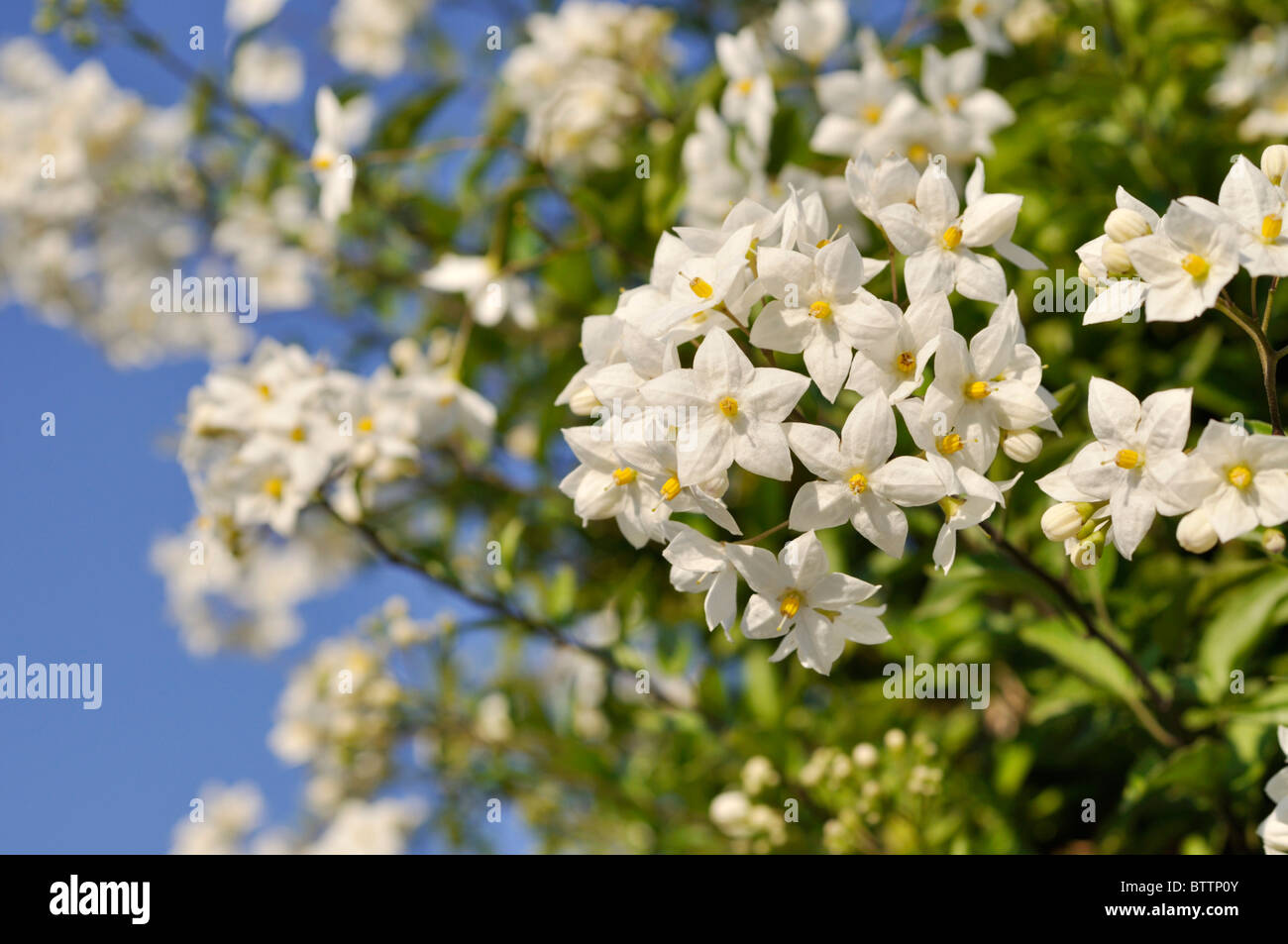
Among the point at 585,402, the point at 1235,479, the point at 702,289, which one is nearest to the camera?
the point at 1235,479

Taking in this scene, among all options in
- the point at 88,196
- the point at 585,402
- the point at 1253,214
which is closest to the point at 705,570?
the point at 585,402

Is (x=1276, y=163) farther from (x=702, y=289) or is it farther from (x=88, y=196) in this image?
(x=88, y=196)

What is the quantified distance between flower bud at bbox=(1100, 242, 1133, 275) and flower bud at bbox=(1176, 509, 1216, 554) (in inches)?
9.6

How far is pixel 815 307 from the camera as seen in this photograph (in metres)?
0.95

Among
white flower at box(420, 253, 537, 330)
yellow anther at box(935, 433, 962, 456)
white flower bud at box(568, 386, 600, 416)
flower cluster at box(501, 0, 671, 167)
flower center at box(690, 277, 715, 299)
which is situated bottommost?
yellow anther at box(935, 433, 962, 456)

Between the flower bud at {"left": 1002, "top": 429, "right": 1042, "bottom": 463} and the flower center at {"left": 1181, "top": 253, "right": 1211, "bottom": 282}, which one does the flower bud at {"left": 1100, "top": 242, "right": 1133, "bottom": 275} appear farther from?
the flower bud at {"left": 1002, "top": 429, "right": 1042, "bottom": 463}

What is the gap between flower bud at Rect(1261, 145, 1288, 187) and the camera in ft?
3.15

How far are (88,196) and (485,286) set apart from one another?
1.65 metres

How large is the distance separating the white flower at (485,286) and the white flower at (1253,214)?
1217mm

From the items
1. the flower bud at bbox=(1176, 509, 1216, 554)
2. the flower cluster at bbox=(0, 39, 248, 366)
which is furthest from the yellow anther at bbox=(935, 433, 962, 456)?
the flower cluster at bbox=(0, 39, 248, 366)

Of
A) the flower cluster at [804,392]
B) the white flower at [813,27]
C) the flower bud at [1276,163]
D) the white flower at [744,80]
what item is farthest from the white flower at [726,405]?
the white flower at [813,27]

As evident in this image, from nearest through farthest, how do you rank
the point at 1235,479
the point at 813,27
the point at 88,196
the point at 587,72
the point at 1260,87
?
1. the point at 1235,479
2. the point at 1260,87
3. the point at 813,27
4. the point at 587,72
5. the point at 88,196
